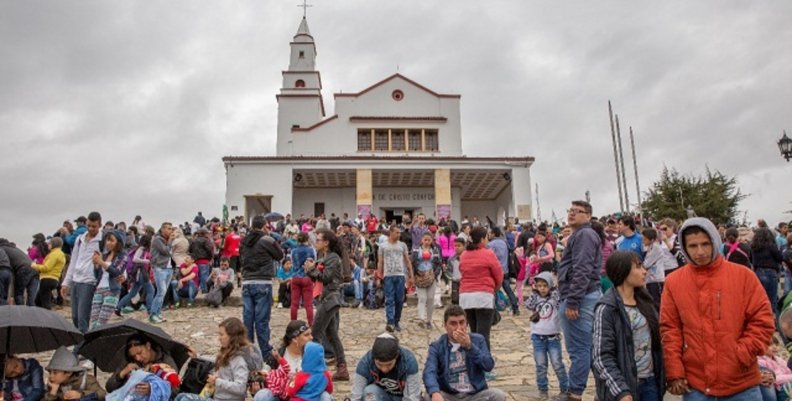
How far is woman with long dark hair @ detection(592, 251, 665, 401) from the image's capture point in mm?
3385

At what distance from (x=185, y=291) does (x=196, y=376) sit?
658 cm

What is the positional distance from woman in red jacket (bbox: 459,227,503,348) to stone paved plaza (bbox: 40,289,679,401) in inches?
29.0

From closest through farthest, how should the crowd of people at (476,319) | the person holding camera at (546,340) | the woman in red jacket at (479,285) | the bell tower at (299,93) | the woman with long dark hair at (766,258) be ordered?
the crowd of people at (476,319) < the person holding camera at (546,340) < the woman in red jacket at (479,285) < the woman with long dark hair at (766,258) < the bell tower at (299,93)

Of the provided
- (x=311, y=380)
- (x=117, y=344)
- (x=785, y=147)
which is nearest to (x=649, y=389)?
(x=311, y=380)

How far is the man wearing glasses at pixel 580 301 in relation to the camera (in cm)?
490

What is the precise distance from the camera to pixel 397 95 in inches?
1384

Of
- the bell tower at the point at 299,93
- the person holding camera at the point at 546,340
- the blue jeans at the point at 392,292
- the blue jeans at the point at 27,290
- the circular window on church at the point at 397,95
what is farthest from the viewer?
the bell tower at the point at 299,93

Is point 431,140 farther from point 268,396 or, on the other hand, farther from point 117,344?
point 268,396

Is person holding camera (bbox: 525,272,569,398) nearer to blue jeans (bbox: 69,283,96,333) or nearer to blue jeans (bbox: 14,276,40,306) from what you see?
blue jeans (bbox: 69,283,96,333)

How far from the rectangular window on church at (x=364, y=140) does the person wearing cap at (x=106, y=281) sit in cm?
2693

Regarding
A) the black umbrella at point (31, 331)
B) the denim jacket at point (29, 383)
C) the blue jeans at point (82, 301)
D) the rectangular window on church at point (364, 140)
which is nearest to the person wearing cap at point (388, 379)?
the black umbrella at point (31, 331)

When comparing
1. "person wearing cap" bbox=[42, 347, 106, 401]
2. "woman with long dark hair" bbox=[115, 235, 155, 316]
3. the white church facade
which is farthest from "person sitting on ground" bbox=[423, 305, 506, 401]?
the white church facade

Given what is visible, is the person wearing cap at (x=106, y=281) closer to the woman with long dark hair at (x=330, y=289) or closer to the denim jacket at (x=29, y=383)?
the denim jacket at (x=29, y=383)

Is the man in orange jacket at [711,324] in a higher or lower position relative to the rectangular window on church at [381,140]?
lower
